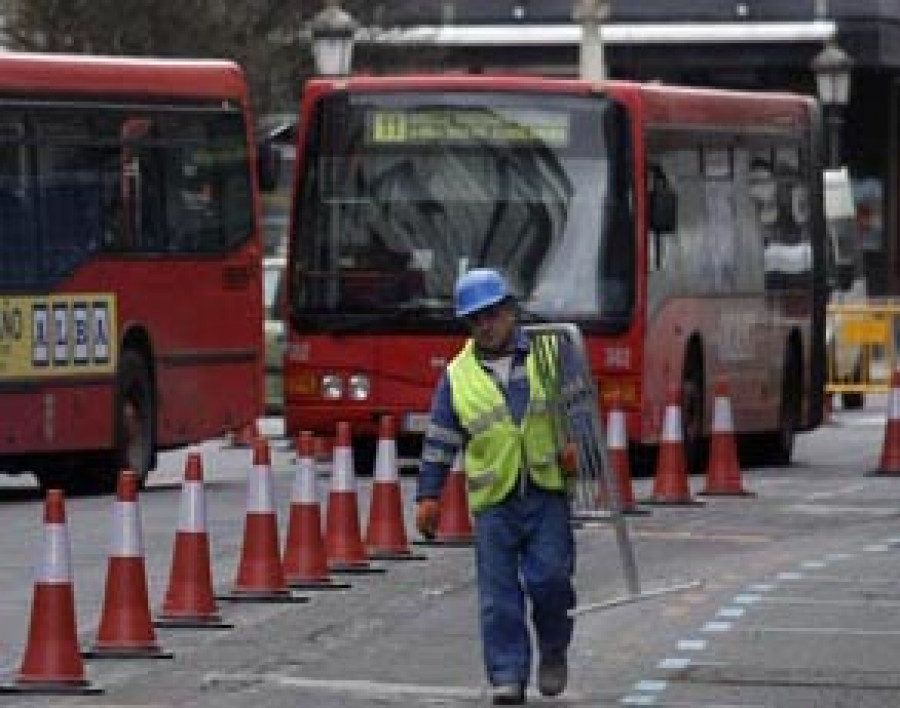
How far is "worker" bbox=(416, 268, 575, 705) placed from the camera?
505 inches

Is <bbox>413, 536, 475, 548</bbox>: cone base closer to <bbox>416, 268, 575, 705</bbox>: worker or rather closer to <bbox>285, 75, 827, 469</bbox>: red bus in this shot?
<bbox>285, 75, 827, 469</bbox>: red bus

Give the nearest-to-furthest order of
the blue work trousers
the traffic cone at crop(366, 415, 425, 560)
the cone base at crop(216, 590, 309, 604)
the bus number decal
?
the blue work trousers < the cone base at crop(216, 590, 309, 604) < the traffic cone at crop(366, 415, 425, 560) < the bus number decal

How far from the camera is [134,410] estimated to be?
969 inches

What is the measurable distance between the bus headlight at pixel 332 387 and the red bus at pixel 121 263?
678 millimetres

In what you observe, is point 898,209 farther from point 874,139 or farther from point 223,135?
point 223,135

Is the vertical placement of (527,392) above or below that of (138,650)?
above

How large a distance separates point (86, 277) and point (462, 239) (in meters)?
3.56

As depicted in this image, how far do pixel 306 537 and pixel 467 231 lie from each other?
369 inches

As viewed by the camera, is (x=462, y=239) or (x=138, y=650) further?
(x=462, y=239)

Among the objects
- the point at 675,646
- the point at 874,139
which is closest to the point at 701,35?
the point at 874,139

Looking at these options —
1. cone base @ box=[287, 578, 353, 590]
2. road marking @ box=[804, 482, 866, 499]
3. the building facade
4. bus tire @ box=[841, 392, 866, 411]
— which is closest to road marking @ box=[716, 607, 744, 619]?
cone base @ box=[287, 578, 353, 590]

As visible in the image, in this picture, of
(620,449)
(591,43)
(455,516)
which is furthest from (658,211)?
(591,43)

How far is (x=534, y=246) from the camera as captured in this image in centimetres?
2591

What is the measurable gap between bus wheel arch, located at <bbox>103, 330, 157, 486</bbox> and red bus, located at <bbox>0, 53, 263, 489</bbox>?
0.05 feet
